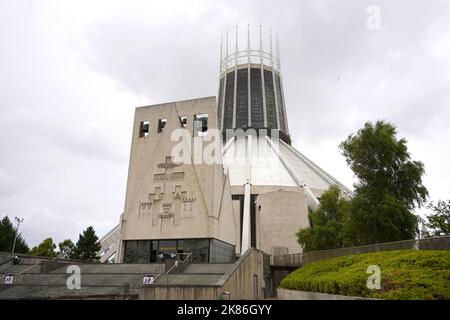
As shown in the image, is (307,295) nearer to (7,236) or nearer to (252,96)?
(7,236)

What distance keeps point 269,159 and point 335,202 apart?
17189 millimetres

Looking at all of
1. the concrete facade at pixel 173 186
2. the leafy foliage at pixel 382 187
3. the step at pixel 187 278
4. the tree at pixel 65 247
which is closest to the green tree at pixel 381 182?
the leafy foliage at pixel 382 187

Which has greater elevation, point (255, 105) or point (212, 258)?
point (255, 105)

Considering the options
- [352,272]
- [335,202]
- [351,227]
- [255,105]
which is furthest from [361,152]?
[255,105]

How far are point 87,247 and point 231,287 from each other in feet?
69.1

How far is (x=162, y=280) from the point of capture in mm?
13211

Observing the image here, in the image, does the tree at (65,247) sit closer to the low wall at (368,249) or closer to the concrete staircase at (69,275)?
the concrete staircase at (69,275)

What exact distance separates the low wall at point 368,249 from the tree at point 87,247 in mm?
17161

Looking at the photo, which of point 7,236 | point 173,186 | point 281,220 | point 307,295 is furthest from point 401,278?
point 7,236

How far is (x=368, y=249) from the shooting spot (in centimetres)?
1204

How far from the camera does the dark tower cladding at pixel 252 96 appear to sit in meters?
47.2

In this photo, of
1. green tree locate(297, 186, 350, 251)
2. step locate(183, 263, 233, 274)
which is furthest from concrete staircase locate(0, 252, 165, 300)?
green tree locate(297, 186, 350, 251)

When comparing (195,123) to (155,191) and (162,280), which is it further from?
(162,280)

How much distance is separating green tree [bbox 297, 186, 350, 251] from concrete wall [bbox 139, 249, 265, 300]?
562 cm
